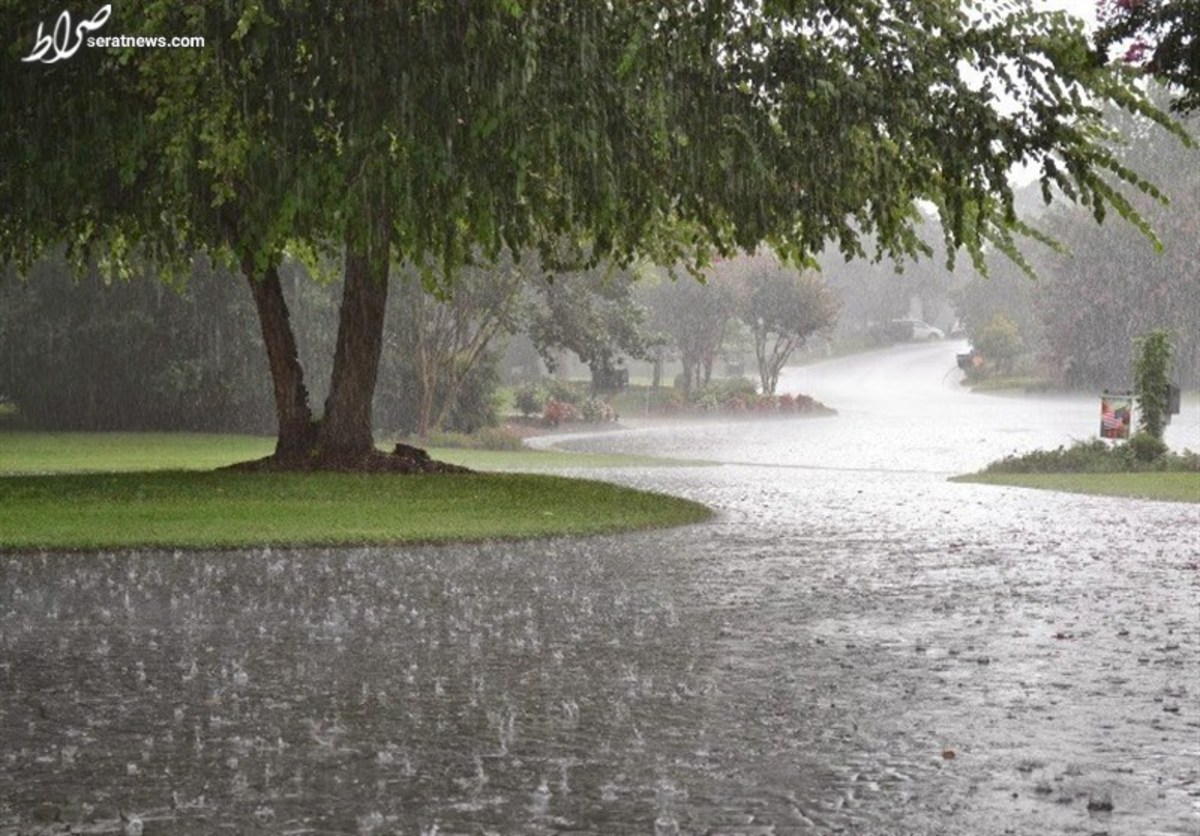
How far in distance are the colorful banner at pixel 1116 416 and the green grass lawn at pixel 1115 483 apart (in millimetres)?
2884

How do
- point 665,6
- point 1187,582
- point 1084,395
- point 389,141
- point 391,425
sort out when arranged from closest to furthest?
point 1187,582 → point 389,141 → point 665,6 → point 391,425 → point 1084,395

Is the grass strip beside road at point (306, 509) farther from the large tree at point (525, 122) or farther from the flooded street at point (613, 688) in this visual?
the large tree at point (525, 122)

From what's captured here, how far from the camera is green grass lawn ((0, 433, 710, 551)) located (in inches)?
642

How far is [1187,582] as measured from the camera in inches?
543

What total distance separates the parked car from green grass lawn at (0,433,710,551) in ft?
308

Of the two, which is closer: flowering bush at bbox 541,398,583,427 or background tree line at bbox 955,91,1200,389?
flowering bush at bbox 541,398,583,427

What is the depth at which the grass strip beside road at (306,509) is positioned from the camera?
16266 mm

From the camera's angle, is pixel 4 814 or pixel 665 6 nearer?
pixel 4 814

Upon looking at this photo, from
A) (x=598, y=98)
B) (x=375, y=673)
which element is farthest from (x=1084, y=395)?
(x=375, y=673)

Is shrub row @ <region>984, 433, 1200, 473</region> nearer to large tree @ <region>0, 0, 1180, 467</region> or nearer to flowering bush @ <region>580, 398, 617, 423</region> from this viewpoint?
large tree @ <region>0, 0, 1180, 467</region>

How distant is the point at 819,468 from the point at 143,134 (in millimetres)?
15881

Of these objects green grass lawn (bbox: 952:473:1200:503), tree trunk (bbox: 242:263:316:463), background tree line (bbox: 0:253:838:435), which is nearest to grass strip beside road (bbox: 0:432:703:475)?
background tree line (bbox: 0:253:838:435)

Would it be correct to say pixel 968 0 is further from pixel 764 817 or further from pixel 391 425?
pixel 391 425

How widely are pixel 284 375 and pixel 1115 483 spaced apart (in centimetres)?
1273
